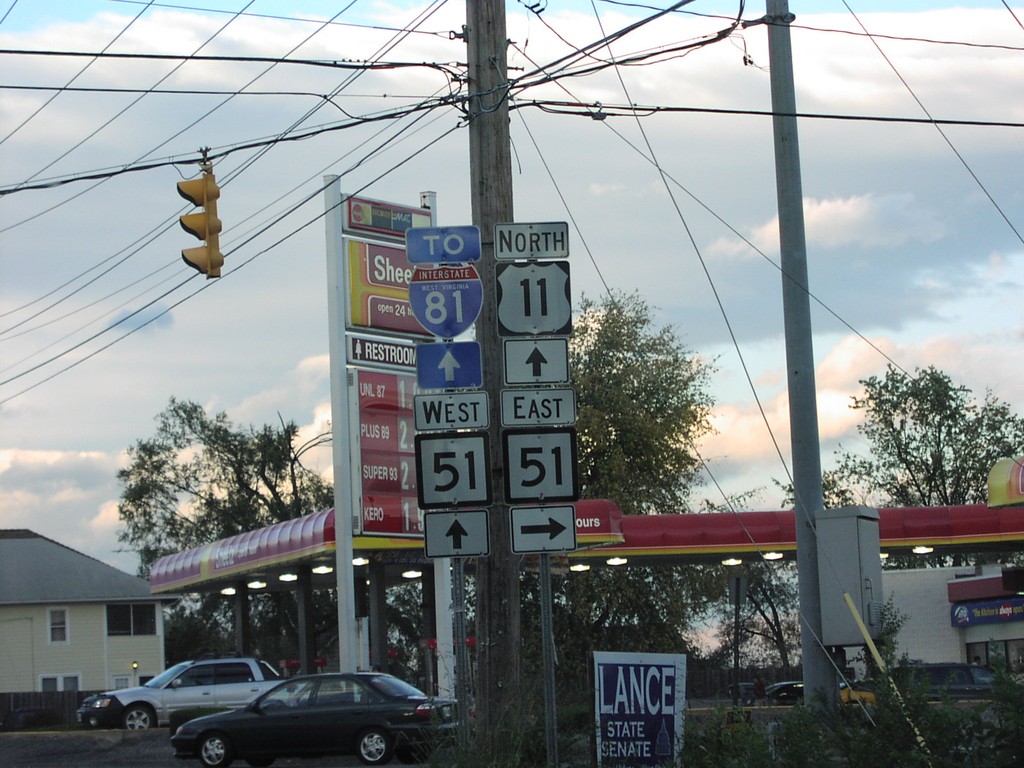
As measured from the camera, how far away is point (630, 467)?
151 feet

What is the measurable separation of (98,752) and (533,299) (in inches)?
674

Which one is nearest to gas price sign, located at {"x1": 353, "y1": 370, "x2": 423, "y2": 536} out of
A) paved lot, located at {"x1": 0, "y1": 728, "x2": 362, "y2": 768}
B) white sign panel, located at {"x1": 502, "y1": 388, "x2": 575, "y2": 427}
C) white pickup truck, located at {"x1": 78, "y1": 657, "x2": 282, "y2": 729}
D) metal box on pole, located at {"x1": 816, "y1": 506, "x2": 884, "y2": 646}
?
white pickup truck, located at {"x1": 78, "y1": 657, "x2": 282, "y2": 729}

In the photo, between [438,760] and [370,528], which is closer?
[438,760]

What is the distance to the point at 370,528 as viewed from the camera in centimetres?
2711

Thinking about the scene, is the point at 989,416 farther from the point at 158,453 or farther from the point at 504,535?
the point at 504,535

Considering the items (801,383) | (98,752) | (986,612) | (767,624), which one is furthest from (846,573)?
A: (767,624)

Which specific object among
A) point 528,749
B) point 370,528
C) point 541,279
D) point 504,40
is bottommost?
point 528,749

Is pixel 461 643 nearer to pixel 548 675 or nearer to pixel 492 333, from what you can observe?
pixel 548 675

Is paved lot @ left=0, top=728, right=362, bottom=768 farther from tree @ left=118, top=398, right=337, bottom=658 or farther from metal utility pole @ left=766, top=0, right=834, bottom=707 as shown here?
tree @ left=118, top=398, right=337, bottom=658

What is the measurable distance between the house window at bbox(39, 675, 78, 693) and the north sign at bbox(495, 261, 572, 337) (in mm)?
47750

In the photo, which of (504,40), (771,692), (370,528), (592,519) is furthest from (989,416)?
(504,40)

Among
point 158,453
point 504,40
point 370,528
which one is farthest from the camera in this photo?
point 158,453

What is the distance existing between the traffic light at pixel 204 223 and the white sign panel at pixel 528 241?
3.46 meters

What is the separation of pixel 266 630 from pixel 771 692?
1384 inches
